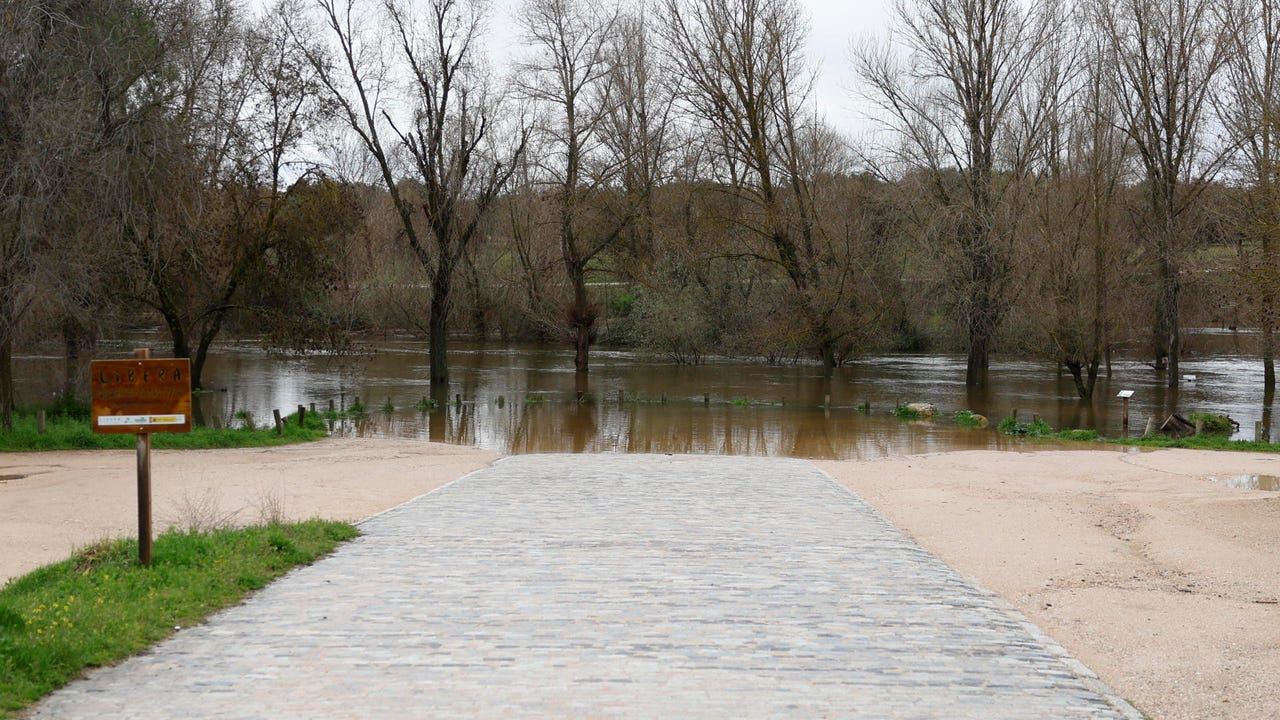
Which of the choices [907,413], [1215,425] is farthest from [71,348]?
[1215,425]

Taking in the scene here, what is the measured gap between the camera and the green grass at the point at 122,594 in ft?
19.3

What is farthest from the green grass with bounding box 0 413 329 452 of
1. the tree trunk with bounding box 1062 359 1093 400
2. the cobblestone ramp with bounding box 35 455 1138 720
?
the tree trunk with bounding box 1062 359 1093 400

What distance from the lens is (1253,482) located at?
702 inches

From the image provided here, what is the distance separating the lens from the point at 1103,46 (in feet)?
142

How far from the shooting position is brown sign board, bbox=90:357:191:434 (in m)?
8.07

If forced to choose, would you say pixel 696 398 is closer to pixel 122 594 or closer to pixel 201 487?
pixel 201 487

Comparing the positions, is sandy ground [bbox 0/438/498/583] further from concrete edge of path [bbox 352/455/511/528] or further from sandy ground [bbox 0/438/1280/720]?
concrete edge of path [bbox 352/455/511/528]

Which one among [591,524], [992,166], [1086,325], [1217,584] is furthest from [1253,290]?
[992,166]

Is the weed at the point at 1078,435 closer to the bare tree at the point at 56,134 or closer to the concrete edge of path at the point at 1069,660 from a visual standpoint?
the concrete edge of path at the point at 1069,660

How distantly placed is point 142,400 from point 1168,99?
4306cm

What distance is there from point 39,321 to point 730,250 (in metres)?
29.2

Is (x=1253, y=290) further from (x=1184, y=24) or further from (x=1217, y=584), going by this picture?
(x=1184, y=24)

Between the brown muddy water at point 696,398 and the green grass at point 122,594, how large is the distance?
Answer: 14965 mm

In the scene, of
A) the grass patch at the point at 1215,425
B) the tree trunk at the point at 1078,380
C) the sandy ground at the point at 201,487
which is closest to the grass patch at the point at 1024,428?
the grass patch at the point at 1215,425
